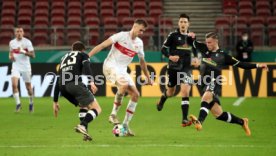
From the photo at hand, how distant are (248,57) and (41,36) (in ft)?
27.2

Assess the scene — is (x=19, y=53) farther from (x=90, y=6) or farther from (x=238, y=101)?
(x=90, y=6)

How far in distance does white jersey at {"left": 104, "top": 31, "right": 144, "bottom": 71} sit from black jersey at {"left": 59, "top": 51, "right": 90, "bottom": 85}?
1.34m

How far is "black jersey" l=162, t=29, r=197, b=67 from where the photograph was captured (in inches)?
624

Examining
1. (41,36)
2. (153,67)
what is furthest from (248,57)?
(41,36)

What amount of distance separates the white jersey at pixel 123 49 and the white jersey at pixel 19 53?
5.93 meters

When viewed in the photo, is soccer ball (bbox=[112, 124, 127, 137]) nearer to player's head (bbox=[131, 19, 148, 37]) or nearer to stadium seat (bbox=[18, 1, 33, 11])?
player's head (bbox=[131, 19, 148, 37])

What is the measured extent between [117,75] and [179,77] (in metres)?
2.69

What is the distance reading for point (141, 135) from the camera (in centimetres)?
1319

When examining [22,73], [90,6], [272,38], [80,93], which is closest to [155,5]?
[90,6]

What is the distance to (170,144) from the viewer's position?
11.7 meters

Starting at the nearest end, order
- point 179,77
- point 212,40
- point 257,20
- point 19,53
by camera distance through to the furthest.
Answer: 1. point 212,40
2. point 179,77
3. point 19,53
4. point 257,20

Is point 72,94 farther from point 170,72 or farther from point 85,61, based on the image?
point 170,72

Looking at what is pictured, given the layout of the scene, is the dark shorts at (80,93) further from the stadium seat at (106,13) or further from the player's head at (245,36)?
the stadium seat at (106,13)

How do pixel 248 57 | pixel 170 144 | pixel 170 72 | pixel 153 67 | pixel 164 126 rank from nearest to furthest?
pixel 170 144
pixel 164 126
pixel 170 72
pixel 153 67
pixel 248 57
